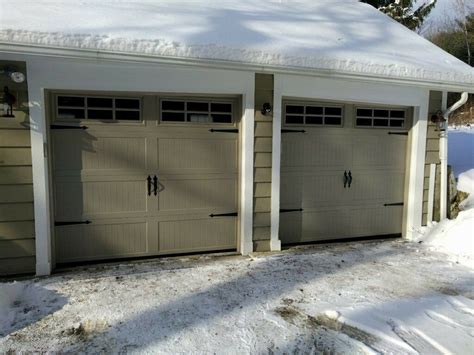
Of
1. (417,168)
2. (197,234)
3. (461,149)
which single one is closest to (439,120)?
(417,168)

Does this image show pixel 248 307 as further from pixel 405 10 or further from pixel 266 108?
pixel 405 10

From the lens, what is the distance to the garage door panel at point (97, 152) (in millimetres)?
4043

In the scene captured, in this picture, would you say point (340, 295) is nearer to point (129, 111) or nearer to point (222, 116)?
point (222, 116)

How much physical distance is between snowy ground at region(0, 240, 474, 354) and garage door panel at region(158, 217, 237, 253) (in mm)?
173


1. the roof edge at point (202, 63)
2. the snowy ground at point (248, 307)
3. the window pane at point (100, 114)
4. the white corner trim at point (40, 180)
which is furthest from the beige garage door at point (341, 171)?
the white corner trim at point (40, 180)

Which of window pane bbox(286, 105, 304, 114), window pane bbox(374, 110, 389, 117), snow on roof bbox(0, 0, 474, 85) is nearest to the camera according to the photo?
snow on roof bbox(0, 0, 474, 85)

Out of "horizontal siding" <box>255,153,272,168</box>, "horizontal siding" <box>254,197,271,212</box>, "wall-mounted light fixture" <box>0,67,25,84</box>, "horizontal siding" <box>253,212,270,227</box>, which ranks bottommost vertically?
"horizontal siding" <box>253,212,270,227</box>

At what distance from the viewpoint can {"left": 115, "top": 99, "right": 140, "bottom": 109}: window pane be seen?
13.7 ft

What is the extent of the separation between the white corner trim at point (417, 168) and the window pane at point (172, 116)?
3.27m

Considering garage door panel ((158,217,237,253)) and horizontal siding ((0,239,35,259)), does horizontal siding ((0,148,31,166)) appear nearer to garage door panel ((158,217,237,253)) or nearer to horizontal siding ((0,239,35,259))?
horizontal siding ((0,239,35,259))

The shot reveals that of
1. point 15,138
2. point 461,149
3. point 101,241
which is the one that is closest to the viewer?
point 15,138

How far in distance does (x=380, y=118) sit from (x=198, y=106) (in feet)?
8.44

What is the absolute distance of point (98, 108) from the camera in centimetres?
412

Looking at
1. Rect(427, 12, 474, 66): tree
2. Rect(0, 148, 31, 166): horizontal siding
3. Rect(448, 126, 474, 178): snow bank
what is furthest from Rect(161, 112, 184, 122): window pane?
Rect(427, 12, 474, 66): tree
